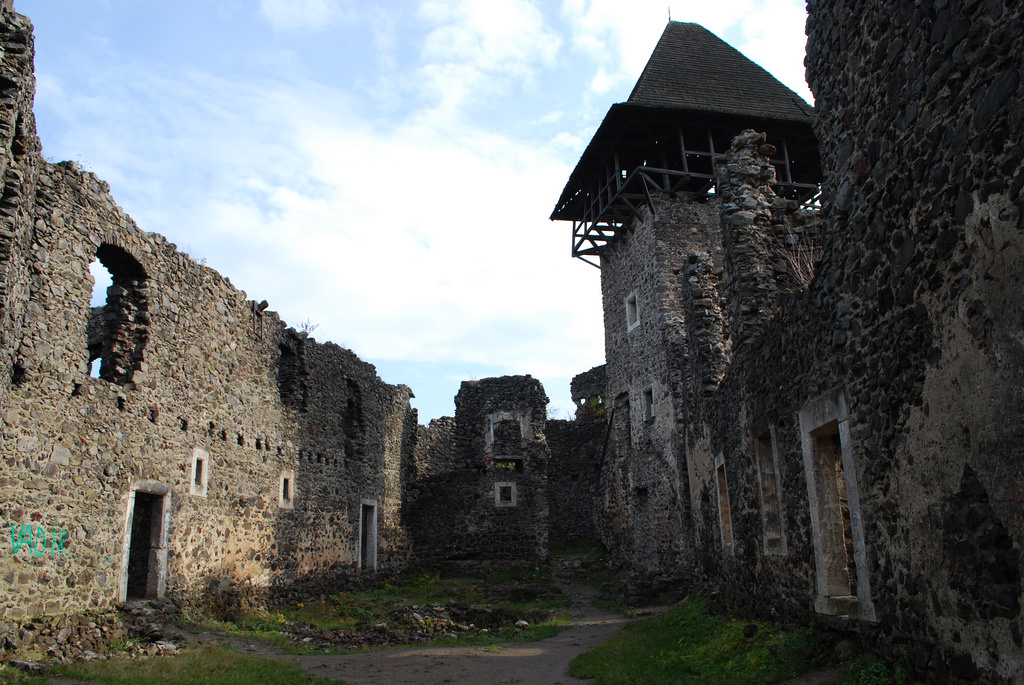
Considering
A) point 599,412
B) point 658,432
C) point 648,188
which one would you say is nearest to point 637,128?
point 648,188

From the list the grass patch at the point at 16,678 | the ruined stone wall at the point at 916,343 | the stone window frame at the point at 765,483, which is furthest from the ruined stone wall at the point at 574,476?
the grass patch at the point at 16,678

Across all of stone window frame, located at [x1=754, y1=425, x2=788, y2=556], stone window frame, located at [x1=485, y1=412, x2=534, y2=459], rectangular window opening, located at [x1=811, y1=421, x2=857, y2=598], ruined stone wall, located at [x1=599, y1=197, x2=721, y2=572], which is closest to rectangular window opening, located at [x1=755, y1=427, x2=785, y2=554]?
stone window frame, located at [x1=754, y1=425, x2=788, y2=556]

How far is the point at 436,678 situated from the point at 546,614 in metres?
6.74

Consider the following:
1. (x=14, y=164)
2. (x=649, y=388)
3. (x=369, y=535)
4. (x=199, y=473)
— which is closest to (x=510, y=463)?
(x=649, y=388)

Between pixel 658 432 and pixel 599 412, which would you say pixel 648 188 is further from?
pixel 599 412

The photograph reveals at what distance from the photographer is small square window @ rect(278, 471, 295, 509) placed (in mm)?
14508

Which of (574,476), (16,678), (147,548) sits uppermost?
(574,476)

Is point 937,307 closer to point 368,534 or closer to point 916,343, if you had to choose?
point 916,343

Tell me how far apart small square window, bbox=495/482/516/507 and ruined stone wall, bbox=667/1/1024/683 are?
13389 millimetres

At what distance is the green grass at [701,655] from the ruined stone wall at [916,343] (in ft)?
1.62

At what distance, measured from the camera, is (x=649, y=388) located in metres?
20.8

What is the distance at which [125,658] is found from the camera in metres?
8.02

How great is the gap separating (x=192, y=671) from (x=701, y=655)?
5.26 metres

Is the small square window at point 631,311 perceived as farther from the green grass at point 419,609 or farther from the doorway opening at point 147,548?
the doorway opening at point 147,548
